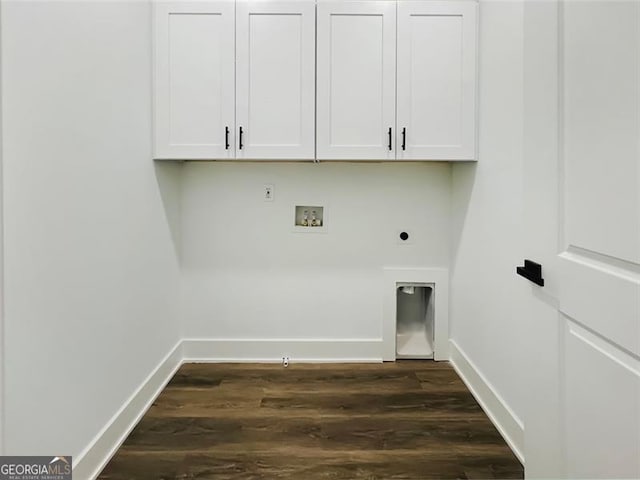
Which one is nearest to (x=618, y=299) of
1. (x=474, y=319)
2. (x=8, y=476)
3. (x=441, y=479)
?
(x=441, y=479)

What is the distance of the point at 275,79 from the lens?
7.33 feet

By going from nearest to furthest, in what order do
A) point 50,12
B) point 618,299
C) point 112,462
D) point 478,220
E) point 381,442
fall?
point 618,299 → point 50,12 → point 112,462 → point 381,442 → point 478,220

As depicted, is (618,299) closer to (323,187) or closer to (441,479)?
(441,479)

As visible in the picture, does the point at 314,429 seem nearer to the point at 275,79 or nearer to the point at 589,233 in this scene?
the point at 589,233

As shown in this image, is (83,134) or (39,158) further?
(83,134)

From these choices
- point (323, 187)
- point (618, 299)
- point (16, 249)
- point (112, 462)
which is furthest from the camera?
point (323, 187)

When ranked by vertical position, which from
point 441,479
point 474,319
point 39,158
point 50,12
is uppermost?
point 50,12

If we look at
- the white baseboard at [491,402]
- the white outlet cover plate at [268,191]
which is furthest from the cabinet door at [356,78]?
the white baseboard at [491,402]

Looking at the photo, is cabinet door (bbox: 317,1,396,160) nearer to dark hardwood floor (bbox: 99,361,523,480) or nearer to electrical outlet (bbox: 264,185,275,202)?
electrical outlet (bbox: 264,185,275,202)

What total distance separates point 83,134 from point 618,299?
66.8 inches

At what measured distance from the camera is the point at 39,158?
50.4 inches

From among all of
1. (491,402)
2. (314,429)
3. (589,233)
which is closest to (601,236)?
(589,233)

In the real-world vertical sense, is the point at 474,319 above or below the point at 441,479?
above

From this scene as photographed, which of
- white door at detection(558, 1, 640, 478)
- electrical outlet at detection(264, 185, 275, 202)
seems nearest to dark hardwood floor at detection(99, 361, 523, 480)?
white door at detection(558, 1, 640, 478)
